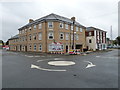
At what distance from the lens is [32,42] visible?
26.2 metres

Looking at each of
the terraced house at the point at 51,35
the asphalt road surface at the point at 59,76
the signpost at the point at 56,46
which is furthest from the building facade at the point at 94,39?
the asphalt road surface at the point at 59,76

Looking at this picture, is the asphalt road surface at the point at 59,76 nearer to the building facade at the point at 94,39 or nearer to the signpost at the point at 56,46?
the signpost at the point at 56,46

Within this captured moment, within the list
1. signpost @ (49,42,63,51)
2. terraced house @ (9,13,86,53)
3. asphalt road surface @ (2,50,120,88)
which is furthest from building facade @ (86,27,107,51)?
asphalt road surface @ (2,50,120,88)

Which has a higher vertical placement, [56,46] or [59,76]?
[56,46]

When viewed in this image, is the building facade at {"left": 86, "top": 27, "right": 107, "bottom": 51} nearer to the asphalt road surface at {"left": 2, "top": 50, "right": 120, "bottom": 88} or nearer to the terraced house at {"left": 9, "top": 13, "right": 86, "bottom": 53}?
the terraced house at {"left": 9, "top": 13, "right": 86, "bottom": 53}

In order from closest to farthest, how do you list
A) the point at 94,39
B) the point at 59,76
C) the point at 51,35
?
the point at 59,76
the point at 51,35
the point at 94,39

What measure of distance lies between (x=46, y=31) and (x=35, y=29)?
16.9ft

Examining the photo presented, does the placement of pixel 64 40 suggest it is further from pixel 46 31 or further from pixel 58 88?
pixel 58 88

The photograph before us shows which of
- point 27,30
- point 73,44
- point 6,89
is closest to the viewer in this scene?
point 6,89

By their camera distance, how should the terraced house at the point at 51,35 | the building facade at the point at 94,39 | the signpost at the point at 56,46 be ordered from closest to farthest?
the signpost at the point at 56,46, the terraced house at the point at 51,35, the building facade at the point at 94,39

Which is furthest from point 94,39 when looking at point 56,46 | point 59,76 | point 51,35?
point 59,76

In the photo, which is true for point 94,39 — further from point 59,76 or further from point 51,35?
point 59,76

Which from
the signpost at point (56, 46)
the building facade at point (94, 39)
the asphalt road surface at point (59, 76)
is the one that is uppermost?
the building facade at point (94, 39)

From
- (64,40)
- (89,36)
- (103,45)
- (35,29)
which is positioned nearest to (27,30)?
(35,29)
